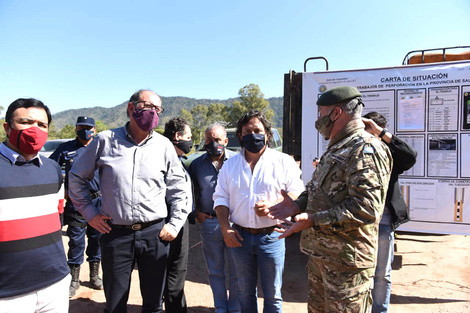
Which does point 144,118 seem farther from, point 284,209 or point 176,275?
point 176,275

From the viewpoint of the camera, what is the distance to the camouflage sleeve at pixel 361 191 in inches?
66.0

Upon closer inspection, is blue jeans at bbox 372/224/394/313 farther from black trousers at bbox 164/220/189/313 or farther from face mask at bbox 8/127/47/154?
face mask at bbox 8/127/47/154

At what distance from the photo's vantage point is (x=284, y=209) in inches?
82.3

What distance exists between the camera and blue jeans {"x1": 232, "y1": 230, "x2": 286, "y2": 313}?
A: 2414 millimetres

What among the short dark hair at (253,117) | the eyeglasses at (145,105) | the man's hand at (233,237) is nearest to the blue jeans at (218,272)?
the man's hand at (233,237)

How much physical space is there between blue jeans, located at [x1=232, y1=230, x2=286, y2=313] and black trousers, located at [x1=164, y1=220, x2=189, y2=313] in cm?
65

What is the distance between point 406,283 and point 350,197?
3100 mm

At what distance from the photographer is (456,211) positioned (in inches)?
Answer: 142

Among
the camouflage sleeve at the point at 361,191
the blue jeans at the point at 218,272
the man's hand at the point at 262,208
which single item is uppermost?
the camouflage sleeve at the point at 361,191

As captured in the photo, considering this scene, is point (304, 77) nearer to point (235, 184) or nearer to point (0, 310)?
point (235, 184)

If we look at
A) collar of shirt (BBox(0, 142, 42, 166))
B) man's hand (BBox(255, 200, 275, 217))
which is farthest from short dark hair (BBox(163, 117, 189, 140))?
collar of shirt (BBox(0, 142, 42, 166))

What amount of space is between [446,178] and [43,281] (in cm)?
409

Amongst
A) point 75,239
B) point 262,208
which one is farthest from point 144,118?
point 75,239

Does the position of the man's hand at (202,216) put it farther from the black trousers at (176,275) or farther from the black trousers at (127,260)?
the black trousers at (127,260)
